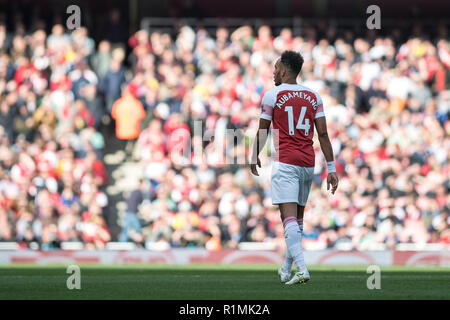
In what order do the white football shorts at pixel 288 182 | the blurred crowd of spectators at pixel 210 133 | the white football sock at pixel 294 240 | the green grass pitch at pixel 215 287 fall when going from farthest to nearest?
the blurred crowd of spectators at pixel 210 133
the white football shorts at pixel 288 182
the white football sock at pixel 294 240
the green grass pitch at pixel 215 287

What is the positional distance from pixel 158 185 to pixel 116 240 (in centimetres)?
145

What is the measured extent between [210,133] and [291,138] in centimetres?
1163

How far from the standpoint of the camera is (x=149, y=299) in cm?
935

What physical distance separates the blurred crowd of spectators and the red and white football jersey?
9.69 m

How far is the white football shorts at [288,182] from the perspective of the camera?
10805 millimetres

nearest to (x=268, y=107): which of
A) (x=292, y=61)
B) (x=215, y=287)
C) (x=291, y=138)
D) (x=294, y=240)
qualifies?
(x=291, y=138)

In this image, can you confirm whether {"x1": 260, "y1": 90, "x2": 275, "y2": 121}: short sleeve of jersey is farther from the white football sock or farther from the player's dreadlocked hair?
the white football sock

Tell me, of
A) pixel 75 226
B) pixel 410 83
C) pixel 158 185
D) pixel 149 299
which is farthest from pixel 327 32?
pixel 149 299

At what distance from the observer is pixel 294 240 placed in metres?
10.7

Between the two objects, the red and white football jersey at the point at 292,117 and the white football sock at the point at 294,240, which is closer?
the white football sock at the point at 294,240

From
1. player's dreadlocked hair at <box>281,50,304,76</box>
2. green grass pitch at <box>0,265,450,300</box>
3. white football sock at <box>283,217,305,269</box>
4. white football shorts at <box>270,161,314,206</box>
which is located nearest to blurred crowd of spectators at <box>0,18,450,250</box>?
green grass pitch at <box>0,265,450,300</box>

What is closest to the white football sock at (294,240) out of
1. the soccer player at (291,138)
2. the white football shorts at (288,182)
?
the soccer player at (291,138)

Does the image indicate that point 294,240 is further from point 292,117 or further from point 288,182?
point 292,117

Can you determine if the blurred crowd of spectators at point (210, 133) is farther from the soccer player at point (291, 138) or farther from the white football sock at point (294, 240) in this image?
the white football sock at point (294, 240)
